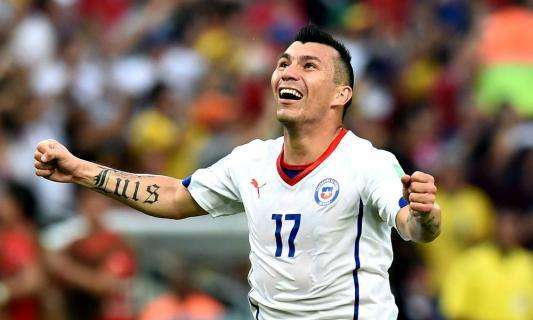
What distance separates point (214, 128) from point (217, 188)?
20.5ft

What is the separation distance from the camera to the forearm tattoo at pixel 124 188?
7.29 metres

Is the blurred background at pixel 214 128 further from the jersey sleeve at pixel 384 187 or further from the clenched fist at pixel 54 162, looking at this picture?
the jersey sleeve at pixel 384 187

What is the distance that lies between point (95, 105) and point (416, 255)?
3.64 m

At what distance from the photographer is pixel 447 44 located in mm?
15047

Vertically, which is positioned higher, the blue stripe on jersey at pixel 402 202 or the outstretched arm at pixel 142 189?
the outstretched arm at pixel 142 189

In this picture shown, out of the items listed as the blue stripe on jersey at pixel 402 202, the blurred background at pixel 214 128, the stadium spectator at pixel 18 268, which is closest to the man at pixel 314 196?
the blue stripe on jersey at pixel 402 202

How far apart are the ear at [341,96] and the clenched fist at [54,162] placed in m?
1.39

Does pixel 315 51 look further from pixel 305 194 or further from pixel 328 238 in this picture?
pixel 328 238

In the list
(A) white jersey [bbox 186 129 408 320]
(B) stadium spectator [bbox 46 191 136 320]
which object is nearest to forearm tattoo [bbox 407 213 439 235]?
(A) white jersey [bbox 186 129 408 320]

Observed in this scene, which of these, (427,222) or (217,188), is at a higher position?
(217,188)

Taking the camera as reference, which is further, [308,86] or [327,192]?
[308,86]

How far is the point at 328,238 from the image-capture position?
21.6ft

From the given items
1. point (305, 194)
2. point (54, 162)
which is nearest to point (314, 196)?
point (305, 194)

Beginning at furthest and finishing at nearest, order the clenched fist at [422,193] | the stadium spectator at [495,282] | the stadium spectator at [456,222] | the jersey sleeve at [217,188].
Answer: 1. the stadium spectator at [456,222]
2. the stadium spectator at [495,282]
3. the jersey sleeve at [217,188]
4. the clenched fist at [422,193]
